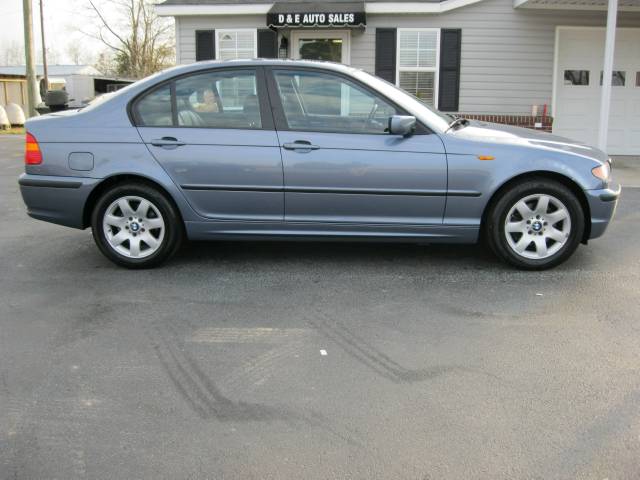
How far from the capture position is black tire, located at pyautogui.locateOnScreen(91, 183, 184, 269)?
17.4ft

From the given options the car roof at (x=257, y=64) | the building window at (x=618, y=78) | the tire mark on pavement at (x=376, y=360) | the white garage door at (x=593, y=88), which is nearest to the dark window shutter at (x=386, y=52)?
the white garage door at (x=593, y=88)

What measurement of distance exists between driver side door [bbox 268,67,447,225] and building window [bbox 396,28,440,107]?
771 centimetres

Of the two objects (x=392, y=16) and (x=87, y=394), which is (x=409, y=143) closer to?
(x=87, y=394)

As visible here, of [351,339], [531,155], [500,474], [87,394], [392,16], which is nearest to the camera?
[500,474]

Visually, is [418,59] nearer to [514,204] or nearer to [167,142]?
[514,204]

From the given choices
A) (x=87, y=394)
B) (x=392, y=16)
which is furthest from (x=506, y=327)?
(x=392, y=16)

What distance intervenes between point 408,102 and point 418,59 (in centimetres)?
774

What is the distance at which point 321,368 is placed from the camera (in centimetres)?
361

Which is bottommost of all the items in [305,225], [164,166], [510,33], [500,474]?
[500,474]

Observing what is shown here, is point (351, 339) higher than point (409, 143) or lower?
lower

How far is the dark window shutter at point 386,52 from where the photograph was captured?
12.6 metres

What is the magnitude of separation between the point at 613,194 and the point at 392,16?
8.29m

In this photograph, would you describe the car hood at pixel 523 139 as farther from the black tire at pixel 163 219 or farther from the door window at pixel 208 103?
the black tire at pixel 163 219

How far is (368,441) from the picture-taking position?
2893mm
